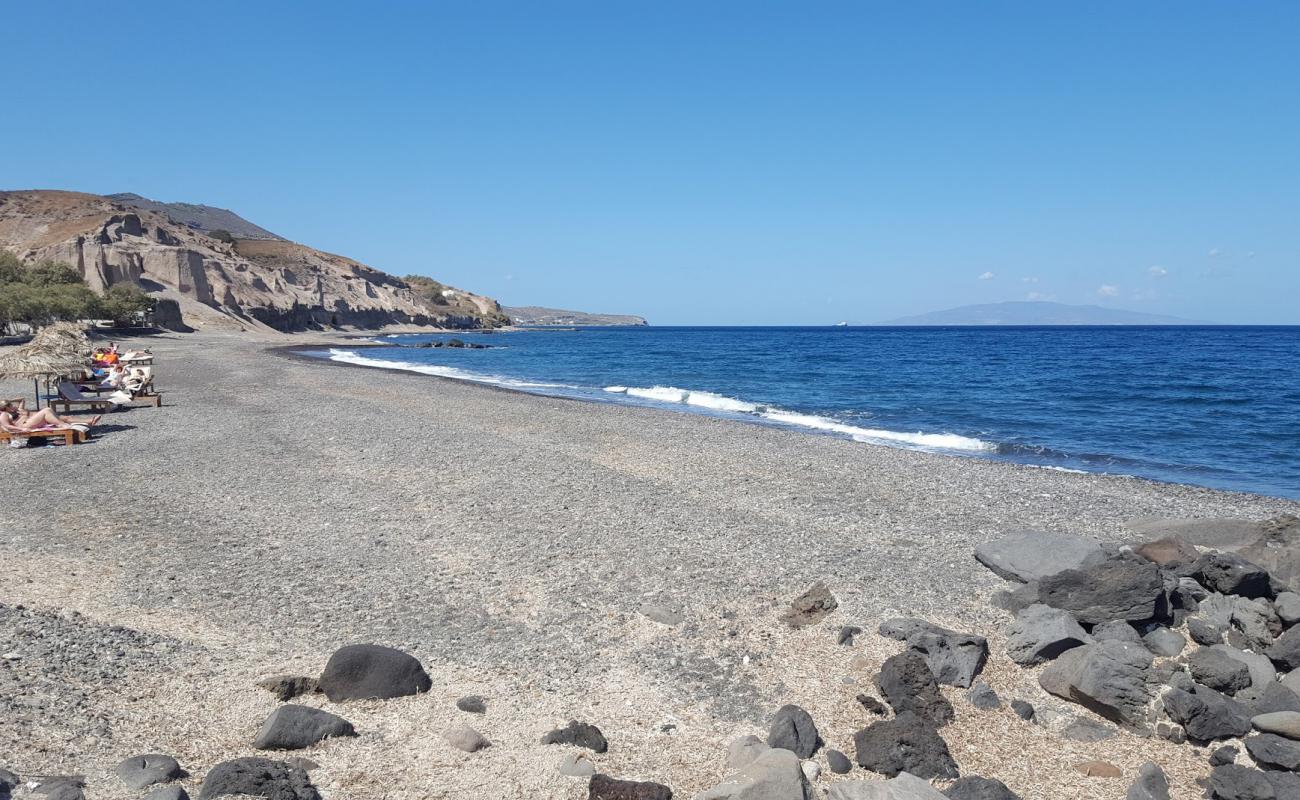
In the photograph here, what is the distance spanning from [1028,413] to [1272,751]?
22979 millimetres

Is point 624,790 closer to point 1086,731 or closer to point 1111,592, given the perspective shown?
point 1086,731

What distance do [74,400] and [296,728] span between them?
17451 mm

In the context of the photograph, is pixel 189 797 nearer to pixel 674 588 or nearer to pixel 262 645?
pixel 262 645

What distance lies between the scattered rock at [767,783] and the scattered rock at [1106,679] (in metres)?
2.58

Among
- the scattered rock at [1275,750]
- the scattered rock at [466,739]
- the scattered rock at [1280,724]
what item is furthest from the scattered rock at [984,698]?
the scattered rock at [466,739]

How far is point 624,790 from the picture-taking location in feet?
15.5

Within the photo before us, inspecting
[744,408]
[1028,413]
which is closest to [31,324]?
[744,408]

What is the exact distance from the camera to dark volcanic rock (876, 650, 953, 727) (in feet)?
19.1

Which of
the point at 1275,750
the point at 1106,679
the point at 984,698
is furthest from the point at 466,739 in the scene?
the point at 1275,750

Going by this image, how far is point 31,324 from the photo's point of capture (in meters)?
54.2

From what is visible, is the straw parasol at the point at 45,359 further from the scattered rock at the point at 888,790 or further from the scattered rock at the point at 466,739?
the scattered rock at the point at 888,790

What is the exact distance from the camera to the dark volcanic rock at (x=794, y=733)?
17.7 ft

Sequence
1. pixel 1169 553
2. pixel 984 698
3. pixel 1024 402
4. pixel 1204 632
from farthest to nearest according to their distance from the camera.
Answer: pixel 1024 402
pixel 1169 553
pixel 1204 632
pixel 984 698

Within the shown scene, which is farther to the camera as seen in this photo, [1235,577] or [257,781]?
[1235,577]
